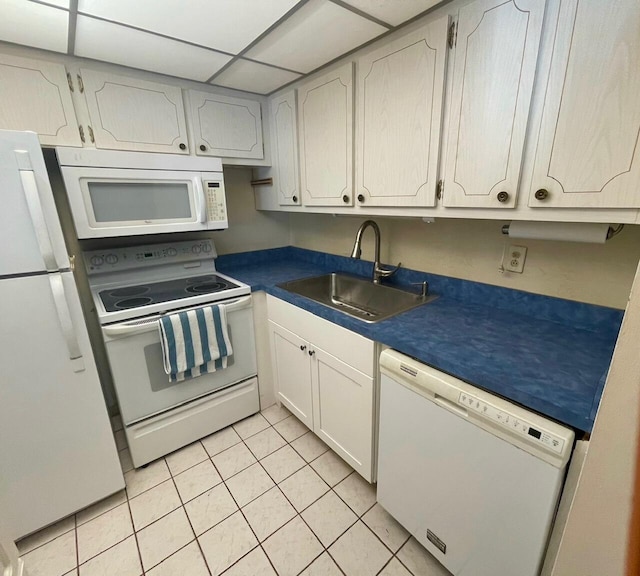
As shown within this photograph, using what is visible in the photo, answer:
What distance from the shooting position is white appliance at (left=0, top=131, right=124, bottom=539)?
1064 millimetres

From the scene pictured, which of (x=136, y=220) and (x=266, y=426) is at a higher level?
(x=136, y=220)

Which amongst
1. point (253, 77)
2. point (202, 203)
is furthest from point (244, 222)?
point (253, 77)

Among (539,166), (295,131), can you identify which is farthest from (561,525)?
(295,131)

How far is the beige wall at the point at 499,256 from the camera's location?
3.56ft

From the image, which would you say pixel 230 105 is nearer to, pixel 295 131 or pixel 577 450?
pixel 295 131

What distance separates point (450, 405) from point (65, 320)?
4.76ft

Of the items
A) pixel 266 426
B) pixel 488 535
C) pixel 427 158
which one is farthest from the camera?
pixel 266 426

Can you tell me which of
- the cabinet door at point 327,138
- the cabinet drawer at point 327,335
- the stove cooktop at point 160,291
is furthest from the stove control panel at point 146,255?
the cabinet door at point 327,138

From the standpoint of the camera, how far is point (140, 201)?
63.5 inches

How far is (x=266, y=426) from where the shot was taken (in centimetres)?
197

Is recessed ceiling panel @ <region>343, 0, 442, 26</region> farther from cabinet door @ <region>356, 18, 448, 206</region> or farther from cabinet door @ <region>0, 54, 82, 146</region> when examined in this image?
cabinet door @ <region>0, 54, 82, 146</region>

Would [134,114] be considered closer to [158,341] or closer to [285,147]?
[285,147]

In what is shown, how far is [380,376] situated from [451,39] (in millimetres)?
1299

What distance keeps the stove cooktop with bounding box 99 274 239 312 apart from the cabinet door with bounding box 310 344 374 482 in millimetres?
765
